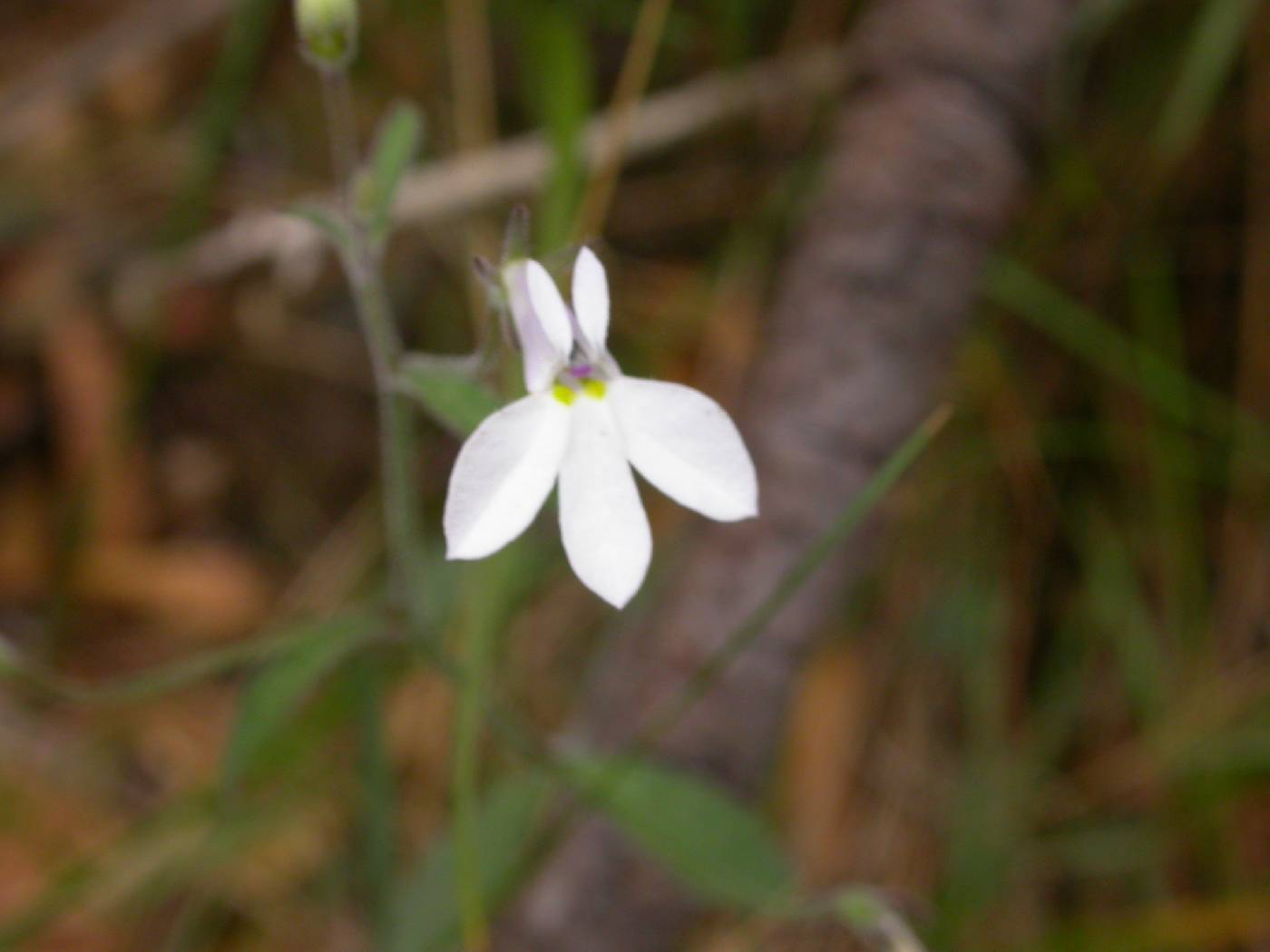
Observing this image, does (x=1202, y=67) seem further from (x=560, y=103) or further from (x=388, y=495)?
(x=388, y=495)

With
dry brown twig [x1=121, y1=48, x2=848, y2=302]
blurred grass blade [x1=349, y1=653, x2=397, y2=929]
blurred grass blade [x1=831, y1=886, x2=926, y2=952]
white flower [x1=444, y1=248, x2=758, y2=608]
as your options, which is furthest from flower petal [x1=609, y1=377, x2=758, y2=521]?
dry brown twig [x1=121, y1=48, x2=848, y2=302]

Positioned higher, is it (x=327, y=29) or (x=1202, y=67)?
(x=1202, y=67)

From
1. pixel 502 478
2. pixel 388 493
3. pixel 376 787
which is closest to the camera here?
pixel 502 478

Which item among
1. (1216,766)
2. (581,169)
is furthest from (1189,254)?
(581,169)

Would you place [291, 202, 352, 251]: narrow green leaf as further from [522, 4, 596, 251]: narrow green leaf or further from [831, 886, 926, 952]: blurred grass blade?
[831, 886, 926, 952]: blurred grass blade

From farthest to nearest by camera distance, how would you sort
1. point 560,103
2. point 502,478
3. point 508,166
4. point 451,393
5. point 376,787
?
point 508,166
point 560,103
point 376,787
point 451,393
point 502,478

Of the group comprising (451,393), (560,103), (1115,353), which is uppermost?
(560,103)

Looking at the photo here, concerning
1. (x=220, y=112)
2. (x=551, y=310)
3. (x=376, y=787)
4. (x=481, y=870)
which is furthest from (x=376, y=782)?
(x=220, y=112)
